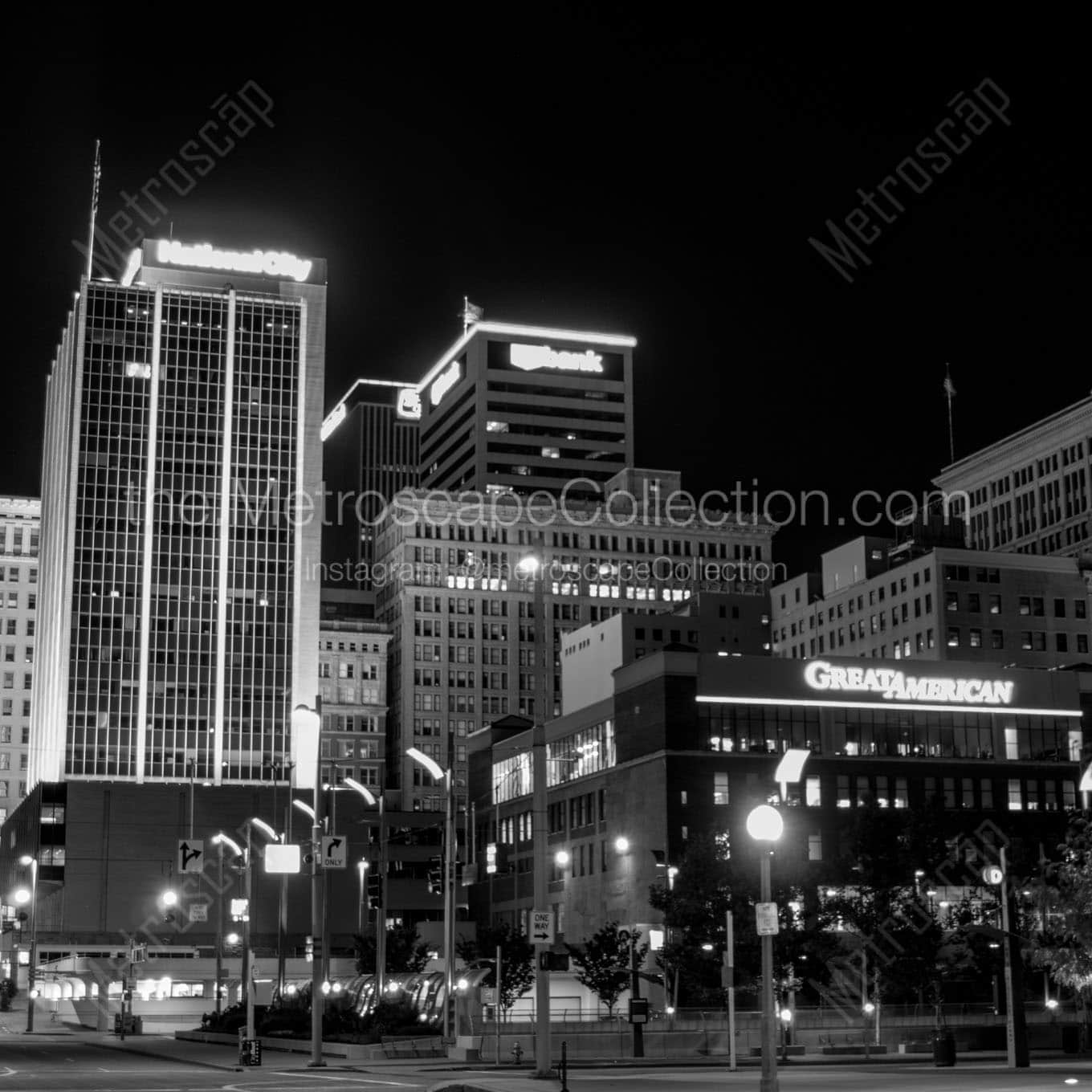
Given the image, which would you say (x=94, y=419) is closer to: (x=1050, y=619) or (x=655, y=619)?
(x=655, y=619)

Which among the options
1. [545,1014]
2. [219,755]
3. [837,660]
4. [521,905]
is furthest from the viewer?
[219,755]

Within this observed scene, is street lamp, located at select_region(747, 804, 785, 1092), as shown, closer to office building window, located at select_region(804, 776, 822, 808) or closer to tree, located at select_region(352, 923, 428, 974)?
tree, located at select_region(352, 923, 428, 974)

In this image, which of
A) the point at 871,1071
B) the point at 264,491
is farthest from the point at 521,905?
the point at 871,1071

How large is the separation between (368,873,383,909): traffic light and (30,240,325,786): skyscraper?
127257 mm

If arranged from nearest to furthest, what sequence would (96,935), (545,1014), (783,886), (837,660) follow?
(545,1014)
(783,886)
(837,660)
(96,935)

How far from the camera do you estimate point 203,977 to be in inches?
5930

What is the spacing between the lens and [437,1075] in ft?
168

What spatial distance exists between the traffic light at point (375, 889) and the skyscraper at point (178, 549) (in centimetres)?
12726

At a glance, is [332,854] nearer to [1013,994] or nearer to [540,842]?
[540,842]

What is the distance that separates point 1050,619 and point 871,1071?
142649 millimetres

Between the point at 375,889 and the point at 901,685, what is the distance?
73706 mm

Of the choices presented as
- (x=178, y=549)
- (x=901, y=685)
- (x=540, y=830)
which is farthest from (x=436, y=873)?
(x=178, y=549)

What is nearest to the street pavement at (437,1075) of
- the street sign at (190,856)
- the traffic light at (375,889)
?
the traffic light at (375,889)

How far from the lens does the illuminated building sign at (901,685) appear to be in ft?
417
